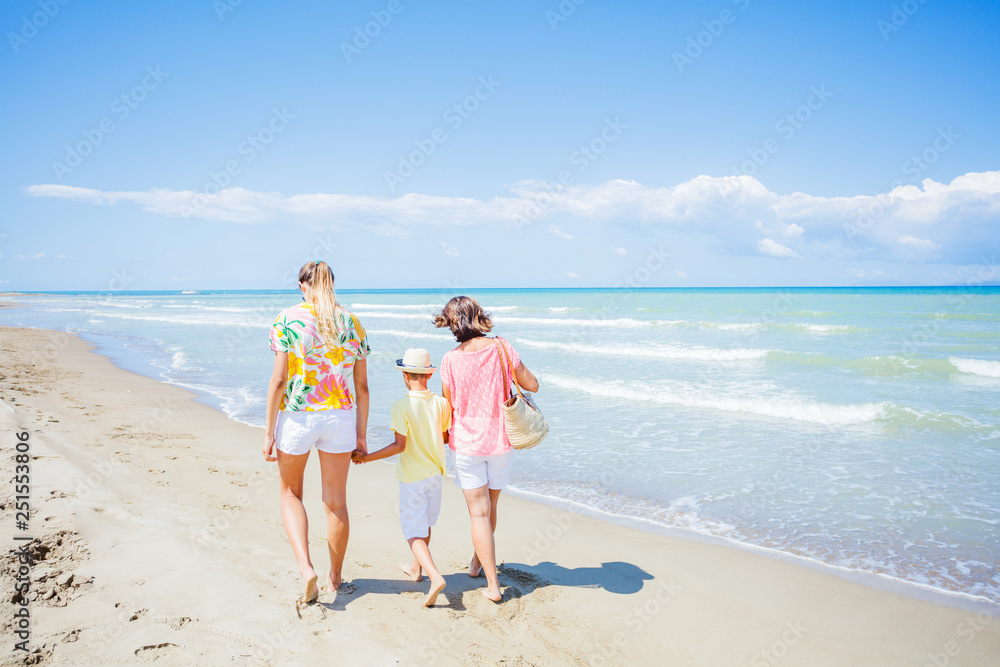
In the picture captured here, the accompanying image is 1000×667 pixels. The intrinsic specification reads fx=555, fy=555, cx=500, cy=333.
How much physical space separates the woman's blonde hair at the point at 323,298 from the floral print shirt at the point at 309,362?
21mm

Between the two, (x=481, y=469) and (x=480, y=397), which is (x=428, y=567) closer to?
(x=481, y=469)

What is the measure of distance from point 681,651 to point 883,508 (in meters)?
3.51

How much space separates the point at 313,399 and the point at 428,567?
1245mm

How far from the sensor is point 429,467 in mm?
3479

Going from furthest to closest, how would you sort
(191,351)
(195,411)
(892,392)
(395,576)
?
(191,351) → (892,392) → (195,411) → (395,576)

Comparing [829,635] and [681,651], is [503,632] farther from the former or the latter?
[829,635]

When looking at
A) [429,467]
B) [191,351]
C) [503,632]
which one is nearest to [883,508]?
[503,632]

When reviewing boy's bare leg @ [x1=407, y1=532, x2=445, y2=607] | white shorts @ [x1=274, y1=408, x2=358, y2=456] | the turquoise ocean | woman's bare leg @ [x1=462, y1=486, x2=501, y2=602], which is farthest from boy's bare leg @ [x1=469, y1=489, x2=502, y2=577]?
the turquoise ocean

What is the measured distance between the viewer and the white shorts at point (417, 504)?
3.50 m

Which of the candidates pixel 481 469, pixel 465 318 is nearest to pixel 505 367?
pixel 465 318

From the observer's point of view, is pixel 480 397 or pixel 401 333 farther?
pixel 401 333

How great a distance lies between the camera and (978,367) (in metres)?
12.8

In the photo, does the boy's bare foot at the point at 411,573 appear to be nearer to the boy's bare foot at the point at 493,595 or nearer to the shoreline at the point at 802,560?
the boy's bare foot at the point at 493,595

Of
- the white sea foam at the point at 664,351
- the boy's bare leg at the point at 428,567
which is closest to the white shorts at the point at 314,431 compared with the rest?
the boy's bare leg at the point at 428,567
